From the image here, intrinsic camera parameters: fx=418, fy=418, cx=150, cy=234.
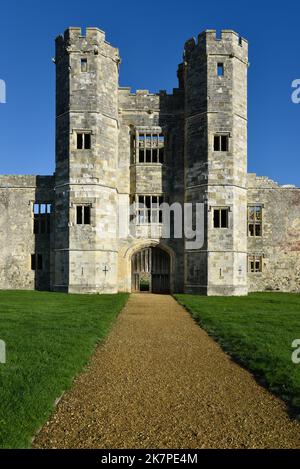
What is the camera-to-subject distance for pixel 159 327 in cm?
1089

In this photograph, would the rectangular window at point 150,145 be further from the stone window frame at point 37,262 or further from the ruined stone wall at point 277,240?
the stone window frame at point 37,262

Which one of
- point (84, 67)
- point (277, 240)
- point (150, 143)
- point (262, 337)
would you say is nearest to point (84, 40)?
point (84, 67)

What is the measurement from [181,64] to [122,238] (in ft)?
36.6

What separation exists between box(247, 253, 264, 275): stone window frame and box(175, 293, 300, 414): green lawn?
8.66 m

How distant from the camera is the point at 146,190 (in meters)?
23.1

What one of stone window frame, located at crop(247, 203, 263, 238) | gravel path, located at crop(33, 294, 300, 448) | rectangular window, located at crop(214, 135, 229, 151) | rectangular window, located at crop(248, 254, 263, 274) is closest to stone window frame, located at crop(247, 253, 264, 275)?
rectangular window, located at crop(248, 254, 263, 274)

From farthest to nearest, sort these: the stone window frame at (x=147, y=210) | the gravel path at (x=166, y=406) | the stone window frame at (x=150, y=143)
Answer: the stone window frame at (x=150, y=143) → the stone window frame at (x=147, y=210) → the gravel path at (x=166, y=406)

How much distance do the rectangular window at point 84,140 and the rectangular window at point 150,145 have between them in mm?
3004

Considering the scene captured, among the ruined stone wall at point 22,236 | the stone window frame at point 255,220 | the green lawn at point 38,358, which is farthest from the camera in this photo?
the stone window frame at point 255,220

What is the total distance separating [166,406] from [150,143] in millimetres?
19829

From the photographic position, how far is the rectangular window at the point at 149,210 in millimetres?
23052

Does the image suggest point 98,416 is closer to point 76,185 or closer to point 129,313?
point 129,313

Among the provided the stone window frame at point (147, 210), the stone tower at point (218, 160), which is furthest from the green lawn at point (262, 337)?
the stone window frame at point (147, 210)
